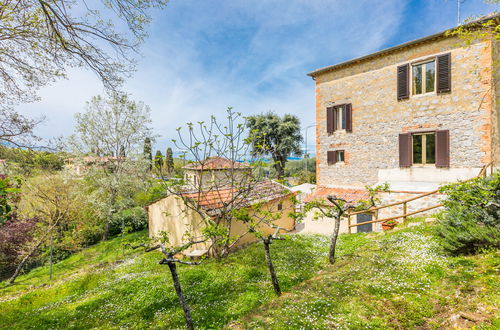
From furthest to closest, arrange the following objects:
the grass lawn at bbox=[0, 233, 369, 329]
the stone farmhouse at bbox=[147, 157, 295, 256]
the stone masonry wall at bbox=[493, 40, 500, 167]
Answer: the stone masonry wall at bbox=[493, 40, 500, 167], the stone farmhouse at bbox=[147, 157, 295, 256], the grass lawn at bbox=[0, 233, 369, 329]

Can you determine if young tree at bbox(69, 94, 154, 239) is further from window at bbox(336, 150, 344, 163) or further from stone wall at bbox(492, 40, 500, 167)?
stone wall at bbox(492, 40, 500, 167)

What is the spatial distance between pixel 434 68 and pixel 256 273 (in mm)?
13717

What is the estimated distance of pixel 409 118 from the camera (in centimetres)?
1236

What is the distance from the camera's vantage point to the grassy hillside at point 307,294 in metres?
3.81

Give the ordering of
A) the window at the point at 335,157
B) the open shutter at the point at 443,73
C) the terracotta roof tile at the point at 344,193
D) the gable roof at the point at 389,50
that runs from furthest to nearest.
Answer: the window at the point at 335,157 < the terracotta roof tile at the point at 344,193 < the open shutter at the point at 443,73 < the gable roof at the point at 389,50

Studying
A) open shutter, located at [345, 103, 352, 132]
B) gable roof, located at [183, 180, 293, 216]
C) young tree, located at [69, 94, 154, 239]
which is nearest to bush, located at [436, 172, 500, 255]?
gable roof, located at [183, 180, 293, 216]

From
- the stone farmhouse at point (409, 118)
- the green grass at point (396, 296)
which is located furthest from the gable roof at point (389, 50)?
the green grass at point (396, 296)

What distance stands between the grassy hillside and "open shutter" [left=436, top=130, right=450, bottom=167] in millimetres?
5213

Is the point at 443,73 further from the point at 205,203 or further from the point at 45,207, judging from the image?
the point at 45,207

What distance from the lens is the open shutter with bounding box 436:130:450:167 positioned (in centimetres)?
1112

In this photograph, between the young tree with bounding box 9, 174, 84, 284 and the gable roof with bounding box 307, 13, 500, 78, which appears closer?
the gable roof with bounding box 307, 13, 500, 78

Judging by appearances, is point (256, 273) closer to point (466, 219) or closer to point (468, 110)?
point (466, 219)

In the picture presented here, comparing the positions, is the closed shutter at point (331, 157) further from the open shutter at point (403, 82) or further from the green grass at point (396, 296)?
the green grass at point (396, 296)

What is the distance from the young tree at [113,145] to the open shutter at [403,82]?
17.1 meters
